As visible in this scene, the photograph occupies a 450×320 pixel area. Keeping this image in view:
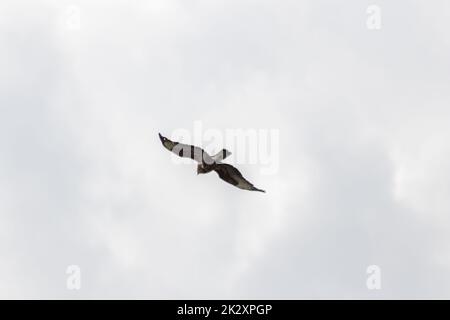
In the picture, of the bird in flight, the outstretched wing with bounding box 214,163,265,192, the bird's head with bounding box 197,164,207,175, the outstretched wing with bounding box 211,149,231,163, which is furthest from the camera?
the outstretched wing with bounding box 214,163,265,192

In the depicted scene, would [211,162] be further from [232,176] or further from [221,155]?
[232,176]

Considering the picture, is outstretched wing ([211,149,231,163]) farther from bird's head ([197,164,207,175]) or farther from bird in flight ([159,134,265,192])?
bird's head ([197,164,207,175])

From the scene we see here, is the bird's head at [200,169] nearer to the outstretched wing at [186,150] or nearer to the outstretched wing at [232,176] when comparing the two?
the outstretched wing at [186,150]

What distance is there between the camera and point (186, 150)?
243ft

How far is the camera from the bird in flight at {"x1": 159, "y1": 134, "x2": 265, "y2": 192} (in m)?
73.7

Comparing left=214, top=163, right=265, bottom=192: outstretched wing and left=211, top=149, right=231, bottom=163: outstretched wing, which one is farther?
left=214, top=163, right=265, bottom=192: outstretched wing

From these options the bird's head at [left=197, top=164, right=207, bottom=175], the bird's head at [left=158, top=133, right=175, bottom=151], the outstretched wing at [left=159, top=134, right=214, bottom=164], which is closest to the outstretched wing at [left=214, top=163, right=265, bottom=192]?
the bird's head at [left=197, top=164, right=207, bottom=175]

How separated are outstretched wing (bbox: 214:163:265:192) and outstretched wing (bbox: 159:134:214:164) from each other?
1542mm
